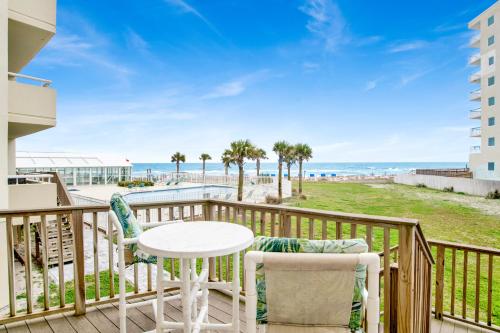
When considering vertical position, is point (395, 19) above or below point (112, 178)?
above

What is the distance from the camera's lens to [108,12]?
12930 millimetres

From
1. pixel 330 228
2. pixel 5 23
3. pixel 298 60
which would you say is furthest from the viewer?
Result: pixel 298 60

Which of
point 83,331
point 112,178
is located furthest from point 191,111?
point 83,331

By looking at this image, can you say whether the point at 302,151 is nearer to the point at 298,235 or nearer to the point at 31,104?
the point at 31,104

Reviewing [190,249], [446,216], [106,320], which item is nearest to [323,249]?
[190,249]

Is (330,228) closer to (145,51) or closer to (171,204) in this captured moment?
(171,204)

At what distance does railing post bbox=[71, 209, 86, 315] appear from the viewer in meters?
2.72

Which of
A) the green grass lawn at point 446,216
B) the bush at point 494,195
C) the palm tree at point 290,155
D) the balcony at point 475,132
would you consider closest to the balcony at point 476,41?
the balcony at point 475,132

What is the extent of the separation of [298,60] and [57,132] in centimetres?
3477

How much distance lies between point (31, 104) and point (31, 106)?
1.8 inches

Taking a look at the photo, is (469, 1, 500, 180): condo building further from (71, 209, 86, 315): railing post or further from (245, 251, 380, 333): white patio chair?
(71, 209, 86, 315): railing post

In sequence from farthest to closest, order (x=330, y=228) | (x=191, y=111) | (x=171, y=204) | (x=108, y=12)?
(x=191, y=111) → (x=330, y=228) → (x=108, y=12) → (x=171, y=204)

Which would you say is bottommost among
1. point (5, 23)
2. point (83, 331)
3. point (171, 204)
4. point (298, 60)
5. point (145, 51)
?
point (83, 331)

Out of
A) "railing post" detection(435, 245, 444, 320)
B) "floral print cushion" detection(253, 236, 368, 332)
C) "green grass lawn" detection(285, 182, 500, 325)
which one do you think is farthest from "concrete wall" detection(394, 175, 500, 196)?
"floral print cushion" detection(253, 236, 368, 332)
